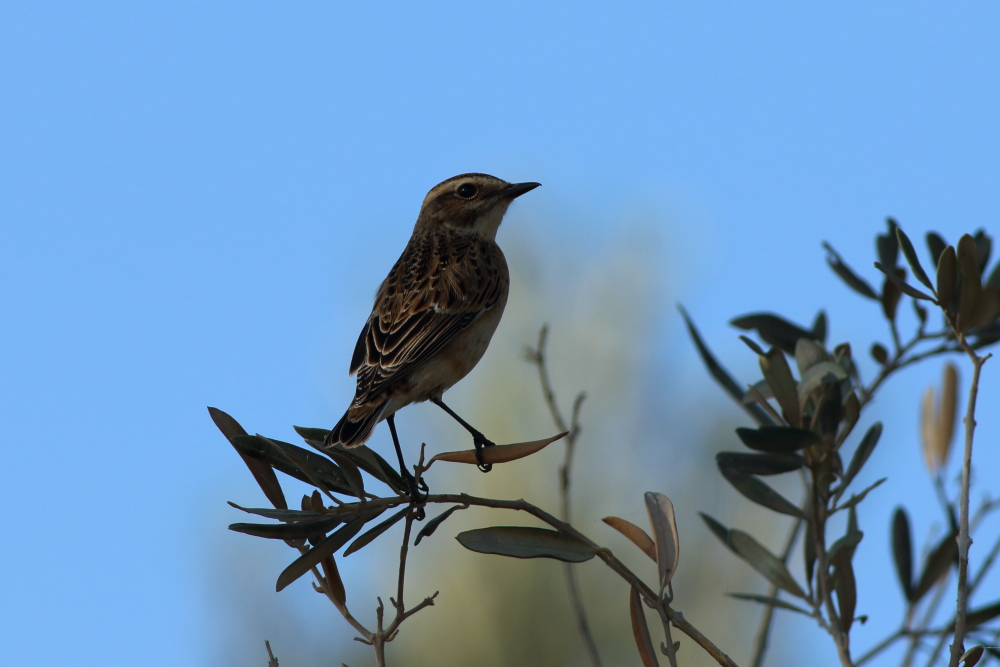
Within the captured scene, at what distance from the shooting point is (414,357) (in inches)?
214

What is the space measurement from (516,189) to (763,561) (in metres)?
3.60

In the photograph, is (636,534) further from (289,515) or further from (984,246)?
(984,246)

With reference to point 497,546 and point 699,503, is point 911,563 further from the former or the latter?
point 699,503

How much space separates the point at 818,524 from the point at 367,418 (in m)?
2.24

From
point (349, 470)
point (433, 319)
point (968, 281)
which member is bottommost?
point (968, 281)

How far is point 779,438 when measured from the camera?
11.3 feet

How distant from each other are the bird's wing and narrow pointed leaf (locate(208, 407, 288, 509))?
1.61 metres

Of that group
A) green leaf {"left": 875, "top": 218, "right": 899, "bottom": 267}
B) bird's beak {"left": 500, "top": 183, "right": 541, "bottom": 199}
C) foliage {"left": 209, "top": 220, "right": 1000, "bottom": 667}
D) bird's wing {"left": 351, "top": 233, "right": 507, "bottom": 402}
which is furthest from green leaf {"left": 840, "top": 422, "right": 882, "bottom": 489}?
bird's beak {"left": 500, "top": 183, "right": 541, "bottom": 199}

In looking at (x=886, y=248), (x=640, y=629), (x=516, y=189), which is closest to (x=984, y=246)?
(x=886, y=248)

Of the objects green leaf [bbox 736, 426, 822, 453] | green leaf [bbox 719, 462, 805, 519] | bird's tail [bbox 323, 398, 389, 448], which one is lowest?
green leaf [bbox 719, 462, 805, 519]

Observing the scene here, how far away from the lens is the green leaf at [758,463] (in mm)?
3734

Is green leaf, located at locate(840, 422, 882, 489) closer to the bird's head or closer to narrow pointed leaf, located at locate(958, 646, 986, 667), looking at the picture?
narrow pointed leaf, located at locate(958, 646, 986, 667)

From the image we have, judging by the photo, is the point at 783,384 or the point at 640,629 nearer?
the point at 640,629

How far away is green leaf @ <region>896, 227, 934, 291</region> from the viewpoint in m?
3.33
